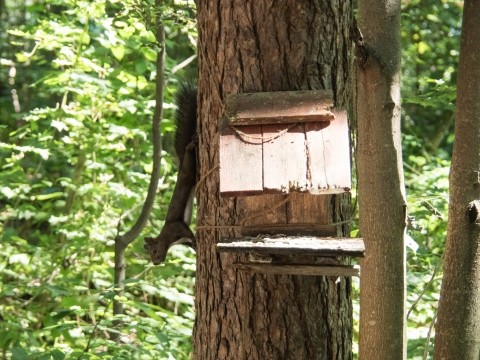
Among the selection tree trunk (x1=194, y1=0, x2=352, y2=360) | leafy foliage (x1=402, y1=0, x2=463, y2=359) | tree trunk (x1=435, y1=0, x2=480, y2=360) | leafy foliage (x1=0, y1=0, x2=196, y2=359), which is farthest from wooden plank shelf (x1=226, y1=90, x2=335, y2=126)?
leafy foliage (x1=0, y1=0, x2=196, y2=359)

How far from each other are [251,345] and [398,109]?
1.07m

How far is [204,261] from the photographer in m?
2.06

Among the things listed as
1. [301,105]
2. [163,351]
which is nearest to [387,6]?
[301,105]

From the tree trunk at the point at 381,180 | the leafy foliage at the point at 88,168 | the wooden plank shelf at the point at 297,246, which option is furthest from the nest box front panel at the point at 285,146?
the leafy foliage at the point at 88,168

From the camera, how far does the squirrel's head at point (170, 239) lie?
2.37 m

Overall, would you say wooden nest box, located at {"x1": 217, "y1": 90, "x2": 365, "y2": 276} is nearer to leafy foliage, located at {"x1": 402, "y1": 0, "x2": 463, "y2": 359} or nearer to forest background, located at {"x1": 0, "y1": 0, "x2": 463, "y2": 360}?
leafy foliage, located at {"x1": 402, "y1": 0, "x2": 463, "y2": 359}

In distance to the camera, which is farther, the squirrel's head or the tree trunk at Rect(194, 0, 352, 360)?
the squirrel's head

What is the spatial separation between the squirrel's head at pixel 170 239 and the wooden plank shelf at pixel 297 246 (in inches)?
28.1

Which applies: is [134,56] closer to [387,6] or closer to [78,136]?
[78,136]

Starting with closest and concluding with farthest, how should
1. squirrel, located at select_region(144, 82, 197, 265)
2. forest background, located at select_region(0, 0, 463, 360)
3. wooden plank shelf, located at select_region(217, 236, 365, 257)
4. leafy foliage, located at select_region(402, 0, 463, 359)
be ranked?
wooden plank shelf, located at select_region(217, 236, 365, 257) < squirrel, located at select_region(144, 82, 197, 265) < leafy foliage, located at select_region(402, 0, 463, 359) < forest background, located at select_region(0, 0, 463, 360)

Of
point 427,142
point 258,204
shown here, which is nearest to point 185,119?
point 258,204

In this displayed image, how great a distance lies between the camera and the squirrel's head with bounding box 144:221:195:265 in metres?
2.37

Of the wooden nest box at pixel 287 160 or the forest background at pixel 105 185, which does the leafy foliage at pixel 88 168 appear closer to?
the forest background at pixel 105 185

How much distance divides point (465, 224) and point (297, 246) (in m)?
1.03
